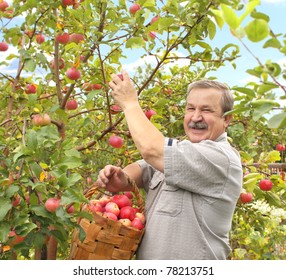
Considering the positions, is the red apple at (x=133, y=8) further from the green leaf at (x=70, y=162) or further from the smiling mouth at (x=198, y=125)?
the green leaf at (x=70, y=162)

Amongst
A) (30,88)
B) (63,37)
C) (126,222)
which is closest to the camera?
(126,222)

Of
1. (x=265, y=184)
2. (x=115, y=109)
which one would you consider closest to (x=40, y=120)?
(x=115, y=109)

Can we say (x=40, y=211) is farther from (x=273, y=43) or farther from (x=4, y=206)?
(x=273, y=43)

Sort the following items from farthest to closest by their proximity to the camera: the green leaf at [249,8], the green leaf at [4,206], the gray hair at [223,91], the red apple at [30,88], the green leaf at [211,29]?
the red apple at [30,88] → the green leaf at [211,29] → the gray hair at [223,91] → the green leaf at [4,206] → the green leaf at [249,8]

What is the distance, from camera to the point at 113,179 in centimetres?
217

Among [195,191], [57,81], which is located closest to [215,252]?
[195,191]

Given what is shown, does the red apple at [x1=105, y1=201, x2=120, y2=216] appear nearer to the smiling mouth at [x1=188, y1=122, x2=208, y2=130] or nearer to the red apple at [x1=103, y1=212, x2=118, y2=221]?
the red apple at [x1=103, y1=212, x2=118, y2=221]

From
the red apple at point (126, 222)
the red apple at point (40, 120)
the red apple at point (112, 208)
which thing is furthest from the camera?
the red apple at point (40, 120)

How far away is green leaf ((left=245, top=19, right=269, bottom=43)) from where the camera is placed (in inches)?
38.4

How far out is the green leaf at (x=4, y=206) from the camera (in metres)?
1.79

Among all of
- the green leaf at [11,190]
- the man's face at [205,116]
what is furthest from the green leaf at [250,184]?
the green leaf at [11,190]

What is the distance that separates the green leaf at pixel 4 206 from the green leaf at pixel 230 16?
3.85 ft

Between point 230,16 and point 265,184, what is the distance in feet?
6.69
